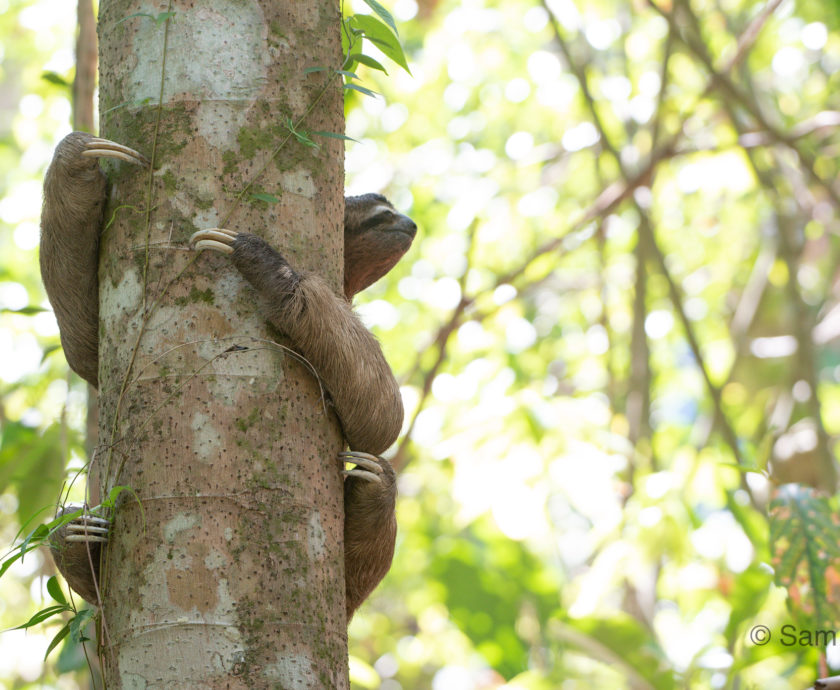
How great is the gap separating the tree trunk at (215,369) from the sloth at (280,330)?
52 mm

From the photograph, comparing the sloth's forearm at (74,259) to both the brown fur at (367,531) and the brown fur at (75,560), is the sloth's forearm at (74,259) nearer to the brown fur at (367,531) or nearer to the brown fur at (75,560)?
the brown fur at (75,560)

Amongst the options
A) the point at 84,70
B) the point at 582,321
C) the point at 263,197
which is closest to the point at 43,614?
the point at 263,197

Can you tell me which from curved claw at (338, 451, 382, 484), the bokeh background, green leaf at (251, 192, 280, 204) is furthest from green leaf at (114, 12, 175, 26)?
the bokeh background

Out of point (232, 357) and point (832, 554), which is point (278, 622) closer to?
point (232, 357)

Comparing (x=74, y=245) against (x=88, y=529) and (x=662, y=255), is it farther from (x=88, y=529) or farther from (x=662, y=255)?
(x=662, y=255)

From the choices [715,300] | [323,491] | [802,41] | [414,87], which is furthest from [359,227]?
[715,300]

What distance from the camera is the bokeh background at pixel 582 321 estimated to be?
15.4 ft

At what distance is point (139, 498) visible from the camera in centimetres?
172

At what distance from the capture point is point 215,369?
1788 millimetres

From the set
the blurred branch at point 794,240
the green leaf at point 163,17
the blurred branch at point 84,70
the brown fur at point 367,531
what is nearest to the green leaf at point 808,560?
the brown fur at point 367,531

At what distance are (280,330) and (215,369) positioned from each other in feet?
Result: 0.58

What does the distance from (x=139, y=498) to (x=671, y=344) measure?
7.86m

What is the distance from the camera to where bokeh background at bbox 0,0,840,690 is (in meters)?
4.69

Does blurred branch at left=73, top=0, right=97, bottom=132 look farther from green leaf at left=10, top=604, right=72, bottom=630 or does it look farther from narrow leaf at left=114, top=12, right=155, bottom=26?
green leaf at left=10, top=604, right=72, bottom=630
